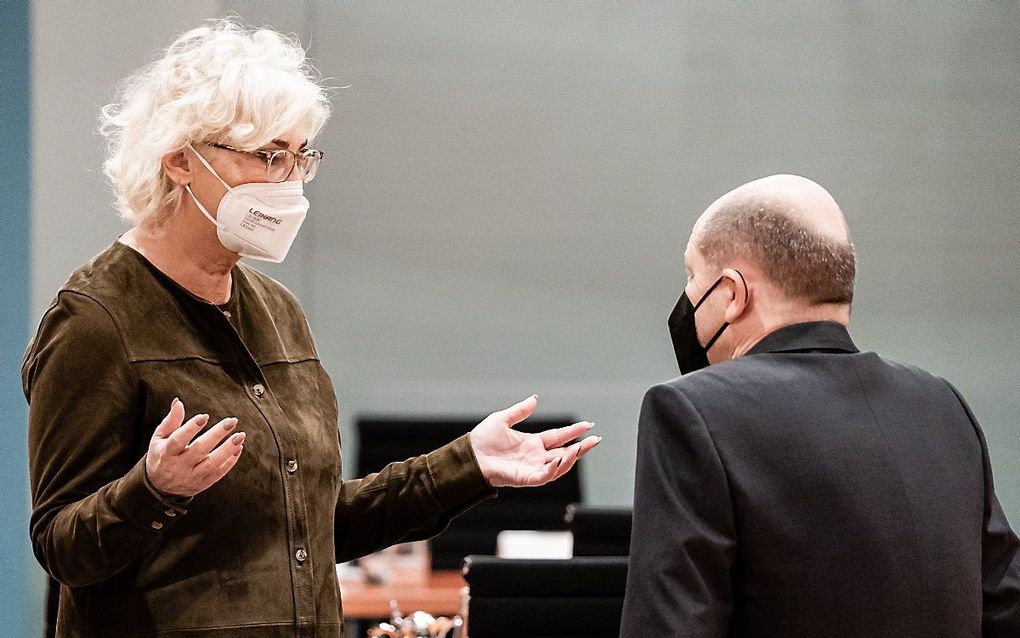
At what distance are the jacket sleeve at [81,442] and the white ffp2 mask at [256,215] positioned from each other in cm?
23

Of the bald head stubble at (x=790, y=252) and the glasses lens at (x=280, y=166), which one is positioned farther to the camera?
the glasses lens at (x=280, y=166)

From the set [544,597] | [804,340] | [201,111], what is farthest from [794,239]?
[544,597]

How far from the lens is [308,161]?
1873 mm

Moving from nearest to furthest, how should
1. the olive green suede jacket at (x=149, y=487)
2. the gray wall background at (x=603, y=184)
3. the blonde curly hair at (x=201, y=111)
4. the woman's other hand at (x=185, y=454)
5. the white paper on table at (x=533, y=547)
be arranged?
the woman's other hand at (x=185, y=454) < the olive green suede jacket at (x=149, y=487) < the blonde curly hair at (x=201, y=111) < the white paper on table at (x=533, y=547) < the gray wall background at (x=603, y=184)

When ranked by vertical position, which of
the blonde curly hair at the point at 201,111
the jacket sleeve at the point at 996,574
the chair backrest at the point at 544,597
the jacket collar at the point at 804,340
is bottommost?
the chair backrest at the point at 544,597

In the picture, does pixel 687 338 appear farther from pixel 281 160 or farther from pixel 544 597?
pixel 544 597

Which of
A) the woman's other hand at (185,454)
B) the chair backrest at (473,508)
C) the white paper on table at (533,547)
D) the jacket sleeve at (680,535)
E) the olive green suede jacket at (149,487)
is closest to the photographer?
the jacket sleeve at (680,535)

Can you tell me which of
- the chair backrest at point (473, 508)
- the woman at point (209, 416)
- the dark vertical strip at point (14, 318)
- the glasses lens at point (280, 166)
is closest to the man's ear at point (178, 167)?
the woman at point (209, 416)

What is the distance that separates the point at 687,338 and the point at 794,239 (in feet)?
0.80

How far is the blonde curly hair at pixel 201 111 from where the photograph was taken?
174cm

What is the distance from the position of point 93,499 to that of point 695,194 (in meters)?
4.42

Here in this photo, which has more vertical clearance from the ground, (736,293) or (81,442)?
(736,293)

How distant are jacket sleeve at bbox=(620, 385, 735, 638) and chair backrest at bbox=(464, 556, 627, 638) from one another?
3.25 feet

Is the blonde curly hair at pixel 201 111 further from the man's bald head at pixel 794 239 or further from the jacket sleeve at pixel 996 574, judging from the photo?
the jacket sleeve at pixel 996 574
